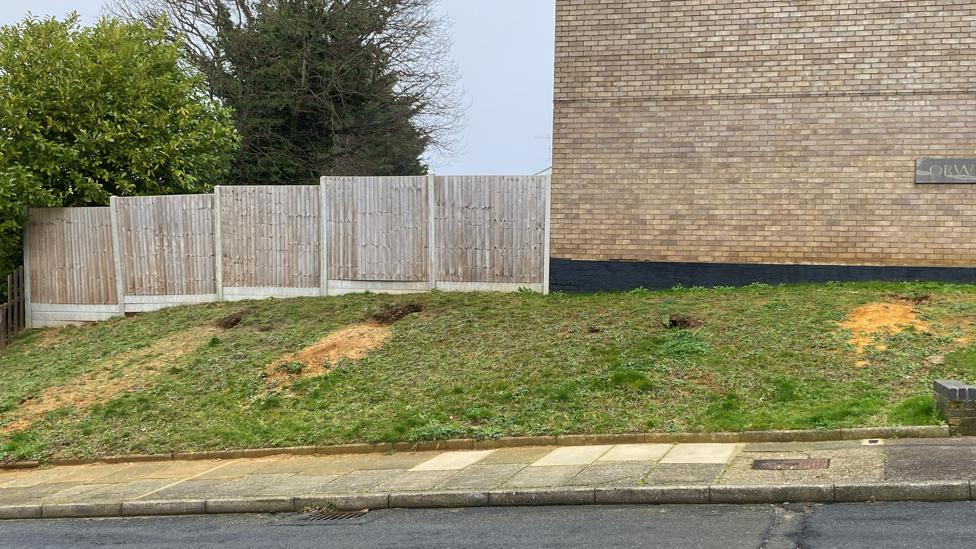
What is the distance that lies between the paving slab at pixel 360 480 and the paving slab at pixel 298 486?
97 millimetres

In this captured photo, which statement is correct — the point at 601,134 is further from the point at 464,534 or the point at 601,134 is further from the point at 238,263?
the point at 464,534

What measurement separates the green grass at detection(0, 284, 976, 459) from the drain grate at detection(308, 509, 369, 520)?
77.3 inches

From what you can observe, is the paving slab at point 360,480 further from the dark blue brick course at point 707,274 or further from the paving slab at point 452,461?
the dark blue brick course at point 707,274

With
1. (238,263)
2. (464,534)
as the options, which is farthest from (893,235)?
(238,263)

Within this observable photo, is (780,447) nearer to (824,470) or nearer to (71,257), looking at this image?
(824,470)

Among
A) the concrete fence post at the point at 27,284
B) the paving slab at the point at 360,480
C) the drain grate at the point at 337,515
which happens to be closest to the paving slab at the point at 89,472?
the paving slab at the point at 360,480

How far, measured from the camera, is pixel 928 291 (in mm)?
12328

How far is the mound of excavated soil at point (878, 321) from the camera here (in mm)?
10620

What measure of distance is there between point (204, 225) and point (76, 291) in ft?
10.4

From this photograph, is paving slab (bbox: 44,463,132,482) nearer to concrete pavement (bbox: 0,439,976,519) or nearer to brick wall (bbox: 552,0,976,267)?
concrete pavement (bbox: 0,439,976,519)

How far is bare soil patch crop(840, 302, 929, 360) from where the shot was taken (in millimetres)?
10617

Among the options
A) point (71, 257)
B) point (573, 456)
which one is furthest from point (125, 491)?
point (71, 257)

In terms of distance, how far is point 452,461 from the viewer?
8852 mm

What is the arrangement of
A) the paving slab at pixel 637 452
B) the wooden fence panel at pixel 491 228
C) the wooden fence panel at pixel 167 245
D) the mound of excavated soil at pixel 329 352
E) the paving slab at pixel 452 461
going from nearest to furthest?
the paving slab at pixel 637 452
the paving slab at pixel 452 461
the mound of excavated soil at pixel 329 352
the wooden fence panel at pixel 491 228
the wooden fence panel at pixel 167 245
